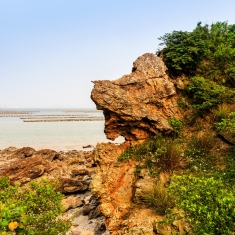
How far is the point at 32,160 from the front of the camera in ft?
53.8

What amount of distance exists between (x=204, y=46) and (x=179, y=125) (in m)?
4.72

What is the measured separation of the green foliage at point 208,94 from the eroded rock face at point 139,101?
107 cm

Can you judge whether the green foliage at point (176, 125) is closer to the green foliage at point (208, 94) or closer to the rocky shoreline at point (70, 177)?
the green foliage at point (208, 94)

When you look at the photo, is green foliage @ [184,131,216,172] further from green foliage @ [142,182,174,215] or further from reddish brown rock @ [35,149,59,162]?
reddish brown rock @ [35,149,59,162]

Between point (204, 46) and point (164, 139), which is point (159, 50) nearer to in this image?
point (204, 46)

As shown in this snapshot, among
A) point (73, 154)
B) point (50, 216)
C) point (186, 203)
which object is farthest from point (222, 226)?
point (73, 154)

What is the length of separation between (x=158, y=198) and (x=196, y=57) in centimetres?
770

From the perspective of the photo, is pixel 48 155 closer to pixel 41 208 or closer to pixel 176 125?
pixel 176 125

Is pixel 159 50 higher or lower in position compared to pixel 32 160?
higher

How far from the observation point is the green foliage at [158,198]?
712 cm

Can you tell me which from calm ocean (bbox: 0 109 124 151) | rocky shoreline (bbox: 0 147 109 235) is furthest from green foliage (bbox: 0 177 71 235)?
calm ocean (bbox: 0 109 124 151)

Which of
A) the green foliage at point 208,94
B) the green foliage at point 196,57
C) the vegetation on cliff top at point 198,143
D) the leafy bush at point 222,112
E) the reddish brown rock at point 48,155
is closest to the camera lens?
the vegetation on cliff top at point 198,143

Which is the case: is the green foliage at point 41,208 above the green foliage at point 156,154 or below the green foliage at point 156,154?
below

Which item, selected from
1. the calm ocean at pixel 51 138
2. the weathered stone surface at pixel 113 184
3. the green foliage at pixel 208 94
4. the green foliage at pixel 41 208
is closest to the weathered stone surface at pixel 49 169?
the weathered stone surface at pixel 113 184
